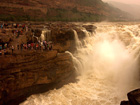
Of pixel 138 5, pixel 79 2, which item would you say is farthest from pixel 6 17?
pixel 138 5

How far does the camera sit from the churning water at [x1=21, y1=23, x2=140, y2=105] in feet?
27.6

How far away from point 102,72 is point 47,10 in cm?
2205

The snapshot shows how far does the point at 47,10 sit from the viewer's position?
2952cm

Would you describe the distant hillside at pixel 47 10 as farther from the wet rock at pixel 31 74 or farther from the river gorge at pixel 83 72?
the wet rock at pixel 31 74

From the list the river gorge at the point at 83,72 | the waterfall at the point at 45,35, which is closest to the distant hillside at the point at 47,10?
the waterfall at the point at 45,35

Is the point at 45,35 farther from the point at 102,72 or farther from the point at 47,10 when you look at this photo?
the point at 47,10

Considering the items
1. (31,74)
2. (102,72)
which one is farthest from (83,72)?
(31,74)

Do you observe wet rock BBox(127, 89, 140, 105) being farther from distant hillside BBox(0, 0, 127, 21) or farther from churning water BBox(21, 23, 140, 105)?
distant hillside BBox(0, 0, 127, 21)

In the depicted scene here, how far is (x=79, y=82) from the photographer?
10.4 metres

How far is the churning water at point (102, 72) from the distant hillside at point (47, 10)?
13.4 m

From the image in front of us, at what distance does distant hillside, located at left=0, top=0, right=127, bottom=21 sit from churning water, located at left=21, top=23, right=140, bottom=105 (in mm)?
13393

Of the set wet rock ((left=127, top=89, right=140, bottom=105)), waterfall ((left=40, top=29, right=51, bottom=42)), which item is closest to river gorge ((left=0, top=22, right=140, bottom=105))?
waterfall ((left=40, top=29, right=51, bottom=42))

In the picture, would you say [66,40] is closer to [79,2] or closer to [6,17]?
[6,17]

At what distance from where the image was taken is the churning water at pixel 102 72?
27.6 feet
